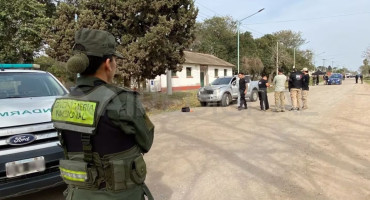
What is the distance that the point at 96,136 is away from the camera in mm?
1863

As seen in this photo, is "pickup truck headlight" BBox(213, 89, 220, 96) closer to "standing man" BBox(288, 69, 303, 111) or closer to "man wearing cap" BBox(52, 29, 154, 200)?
"standing man" BBox(288, 69, 303, 111)

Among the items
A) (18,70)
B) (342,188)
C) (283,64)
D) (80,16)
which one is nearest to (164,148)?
(18,70)

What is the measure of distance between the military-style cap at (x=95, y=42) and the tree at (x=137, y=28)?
37.2ft

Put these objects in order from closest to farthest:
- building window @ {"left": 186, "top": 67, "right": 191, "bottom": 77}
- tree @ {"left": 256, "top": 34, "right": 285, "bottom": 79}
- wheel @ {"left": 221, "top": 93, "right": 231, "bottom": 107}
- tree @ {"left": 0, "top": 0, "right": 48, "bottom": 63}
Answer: tree @ {"left": 0, "top": 0, "right": 48, "bottom": 63}
wheel @ {"left": 221, "top": 93, "right": 231, "bottom": 107}
building window @ {"left": 186, "top": 67, "right": 191, "bottom": 77}
tree @ {"left": 256, "top": 34, "right": 285, "bottom": 79}

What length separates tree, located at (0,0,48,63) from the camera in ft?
45.9

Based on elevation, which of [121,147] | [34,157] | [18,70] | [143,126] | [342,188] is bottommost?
[342,188]

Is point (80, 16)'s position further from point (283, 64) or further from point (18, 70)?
point (283, 64)

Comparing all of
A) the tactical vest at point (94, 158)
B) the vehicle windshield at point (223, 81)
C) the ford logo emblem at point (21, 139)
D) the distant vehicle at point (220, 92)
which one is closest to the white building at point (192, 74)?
the vehicle windshield at point (223, 81)

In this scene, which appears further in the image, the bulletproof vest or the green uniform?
the bulletproof vest

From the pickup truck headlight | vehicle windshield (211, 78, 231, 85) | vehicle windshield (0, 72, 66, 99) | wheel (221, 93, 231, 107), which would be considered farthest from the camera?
vehicle windshield (211, 78, 231, 85)

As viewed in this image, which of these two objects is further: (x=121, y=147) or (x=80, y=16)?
(x=80, y=16)

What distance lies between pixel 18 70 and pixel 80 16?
924 cm

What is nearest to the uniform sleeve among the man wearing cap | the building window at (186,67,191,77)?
the man wearing cap

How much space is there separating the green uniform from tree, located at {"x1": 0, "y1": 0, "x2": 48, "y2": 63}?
14.4 meters
